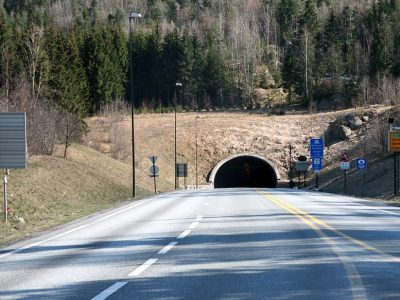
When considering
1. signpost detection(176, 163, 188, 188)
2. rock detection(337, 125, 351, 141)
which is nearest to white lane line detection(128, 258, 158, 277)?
signpost detection(176, 163, 188, 188)

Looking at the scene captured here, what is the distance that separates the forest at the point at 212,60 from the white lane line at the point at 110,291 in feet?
125

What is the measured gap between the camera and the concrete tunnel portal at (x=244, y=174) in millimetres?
86369

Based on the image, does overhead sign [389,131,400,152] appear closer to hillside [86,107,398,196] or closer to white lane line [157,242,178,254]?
hillside [86,107,398,196]

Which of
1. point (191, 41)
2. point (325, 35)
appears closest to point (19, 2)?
point (191, 41)

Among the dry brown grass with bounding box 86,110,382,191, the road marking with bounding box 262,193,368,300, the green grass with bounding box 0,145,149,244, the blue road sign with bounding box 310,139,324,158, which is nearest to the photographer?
the road marking with bounding box 262,193,368,300

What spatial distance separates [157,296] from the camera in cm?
839

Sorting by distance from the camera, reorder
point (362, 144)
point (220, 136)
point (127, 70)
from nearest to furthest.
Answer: point (362, 144), point (220, 136), point (127, 70)

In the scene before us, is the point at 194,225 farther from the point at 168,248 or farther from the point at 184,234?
the point at 168,248

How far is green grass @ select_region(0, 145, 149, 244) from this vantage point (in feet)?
73.9

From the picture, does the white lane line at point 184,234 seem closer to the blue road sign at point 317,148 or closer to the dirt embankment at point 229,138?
the blue road sign at point 317,148

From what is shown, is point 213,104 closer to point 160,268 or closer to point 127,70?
point 127,70

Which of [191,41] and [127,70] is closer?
[127,70]

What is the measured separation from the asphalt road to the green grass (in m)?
3.48

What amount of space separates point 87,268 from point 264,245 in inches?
162
